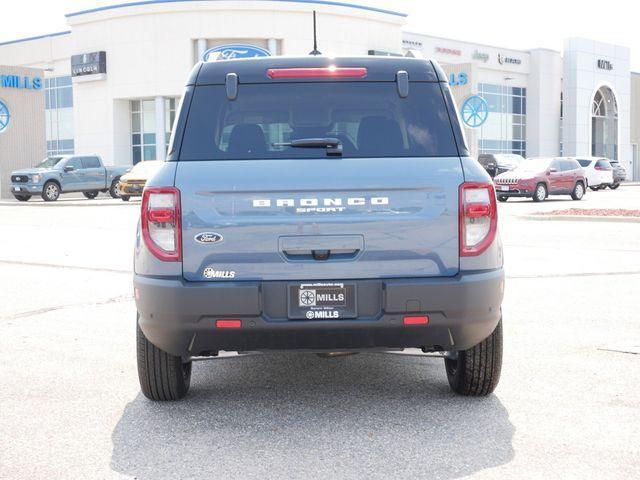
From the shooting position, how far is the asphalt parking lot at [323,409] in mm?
4078

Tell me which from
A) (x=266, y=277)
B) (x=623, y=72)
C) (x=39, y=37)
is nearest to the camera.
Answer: (x=266, y=277)

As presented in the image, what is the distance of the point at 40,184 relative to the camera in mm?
33969

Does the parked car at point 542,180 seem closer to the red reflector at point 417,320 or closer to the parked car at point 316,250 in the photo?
the parked car at point 316,250

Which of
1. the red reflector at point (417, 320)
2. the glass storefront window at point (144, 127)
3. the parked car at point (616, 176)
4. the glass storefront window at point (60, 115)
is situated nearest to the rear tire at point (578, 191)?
the parked car at point (616, 176)

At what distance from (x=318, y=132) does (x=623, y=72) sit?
75.7 meters

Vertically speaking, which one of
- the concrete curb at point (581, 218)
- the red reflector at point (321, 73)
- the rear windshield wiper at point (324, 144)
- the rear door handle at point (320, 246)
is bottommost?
the concrete curb at point (581, 218)

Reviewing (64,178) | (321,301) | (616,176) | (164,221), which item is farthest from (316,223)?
(616,176)

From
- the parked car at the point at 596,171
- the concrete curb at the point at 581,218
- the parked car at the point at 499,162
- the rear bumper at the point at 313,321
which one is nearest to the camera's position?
the rear bumper at the point at 313,321

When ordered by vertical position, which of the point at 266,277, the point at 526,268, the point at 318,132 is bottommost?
→ the point at 526,268

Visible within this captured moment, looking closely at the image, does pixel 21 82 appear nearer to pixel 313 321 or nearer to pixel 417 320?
pixel 313 321

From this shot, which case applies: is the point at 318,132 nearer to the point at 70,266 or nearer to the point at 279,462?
the point at 279,462

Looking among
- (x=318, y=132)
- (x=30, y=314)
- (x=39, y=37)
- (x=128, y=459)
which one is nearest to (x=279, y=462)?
(x=128, y=459)

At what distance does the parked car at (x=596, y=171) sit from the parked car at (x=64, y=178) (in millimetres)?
21164

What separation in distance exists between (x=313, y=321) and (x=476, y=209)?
0.99 m
